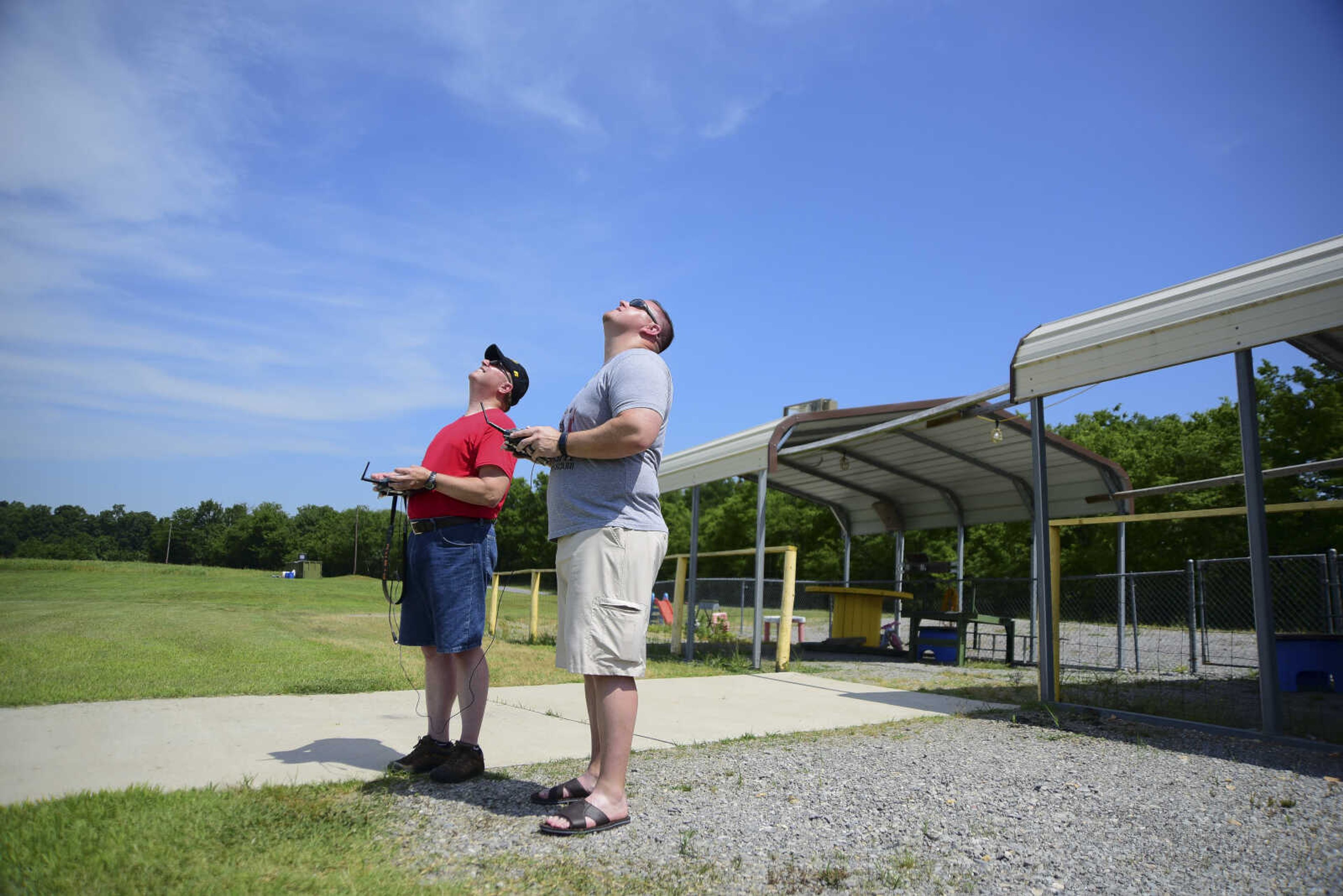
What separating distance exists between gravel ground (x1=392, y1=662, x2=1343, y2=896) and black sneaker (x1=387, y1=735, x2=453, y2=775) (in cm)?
9

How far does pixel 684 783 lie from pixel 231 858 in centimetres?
166

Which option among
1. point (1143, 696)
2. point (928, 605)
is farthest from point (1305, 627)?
point (1143, 696)

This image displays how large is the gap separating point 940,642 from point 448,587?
30.2 feet

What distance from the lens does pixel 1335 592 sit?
8156 millimetres

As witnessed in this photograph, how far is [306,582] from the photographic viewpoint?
39031 millimetres

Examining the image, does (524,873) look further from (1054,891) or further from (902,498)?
(902,498)

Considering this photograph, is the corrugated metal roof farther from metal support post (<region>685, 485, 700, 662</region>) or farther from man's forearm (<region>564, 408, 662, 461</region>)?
metal support post (<region>685, 485, 700, 662</region>)

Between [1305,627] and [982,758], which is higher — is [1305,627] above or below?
above

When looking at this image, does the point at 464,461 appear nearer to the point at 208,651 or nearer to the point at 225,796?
the point at 225,796

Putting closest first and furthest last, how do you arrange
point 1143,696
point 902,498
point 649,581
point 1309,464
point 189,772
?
Result: point 649,581
point 189,772
point 1143,696
point 1309,464
point 902,498

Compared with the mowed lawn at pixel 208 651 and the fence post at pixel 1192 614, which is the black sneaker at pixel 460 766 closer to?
the mowed lawn at pixel 208 651

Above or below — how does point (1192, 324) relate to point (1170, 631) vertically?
above

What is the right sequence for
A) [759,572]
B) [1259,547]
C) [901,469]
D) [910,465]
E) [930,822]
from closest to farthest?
[930,822] < [1259,547] < [759,572] < [910,465] < [901,469]

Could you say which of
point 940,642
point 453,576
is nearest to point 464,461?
point 453,576
